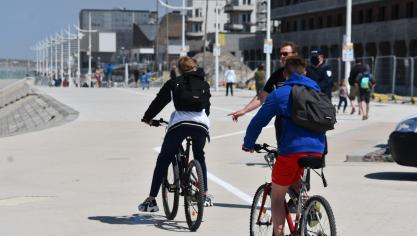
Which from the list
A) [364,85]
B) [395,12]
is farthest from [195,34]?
[364,85]

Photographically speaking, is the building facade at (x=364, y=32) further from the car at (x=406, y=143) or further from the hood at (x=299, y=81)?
the hood at (x=299, y=81)

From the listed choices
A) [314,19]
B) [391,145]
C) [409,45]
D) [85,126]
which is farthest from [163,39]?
[391,145]

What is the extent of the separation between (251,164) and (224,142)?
4.47 metres

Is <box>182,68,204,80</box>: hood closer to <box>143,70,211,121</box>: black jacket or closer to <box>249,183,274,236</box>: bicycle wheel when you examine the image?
<box>143,70,211,121</box>: black jacket

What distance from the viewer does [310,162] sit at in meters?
6.07

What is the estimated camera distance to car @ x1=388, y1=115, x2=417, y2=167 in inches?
459

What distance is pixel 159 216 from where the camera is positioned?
30.1 ft

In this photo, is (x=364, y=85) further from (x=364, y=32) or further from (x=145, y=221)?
(x=364, y=32)

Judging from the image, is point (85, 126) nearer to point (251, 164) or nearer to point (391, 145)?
point (251, 164)

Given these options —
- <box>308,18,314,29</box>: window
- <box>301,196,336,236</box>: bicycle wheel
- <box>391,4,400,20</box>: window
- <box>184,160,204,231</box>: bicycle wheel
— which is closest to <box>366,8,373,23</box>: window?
<box>391,4,400,20</box>: window

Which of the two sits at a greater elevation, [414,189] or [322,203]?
[322,203]

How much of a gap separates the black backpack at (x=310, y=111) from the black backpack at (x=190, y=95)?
2.46 metres

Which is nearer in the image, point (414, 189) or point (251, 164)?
point (414, 189)

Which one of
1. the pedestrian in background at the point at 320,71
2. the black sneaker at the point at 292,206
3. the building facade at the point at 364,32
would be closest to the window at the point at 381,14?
the building facade at the point at 364,32
